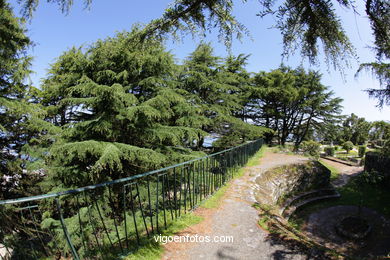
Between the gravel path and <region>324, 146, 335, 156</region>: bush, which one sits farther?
<region>324, 146, 335, 156</region>: bush

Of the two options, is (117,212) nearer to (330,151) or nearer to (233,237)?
(233,237)

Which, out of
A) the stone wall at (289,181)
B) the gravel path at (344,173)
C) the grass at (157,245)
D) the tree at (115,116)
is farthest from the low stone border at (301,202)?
the grass at (157,245)

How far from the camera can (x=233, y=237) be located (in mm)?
3396

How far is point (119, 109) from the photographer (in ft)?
21.6

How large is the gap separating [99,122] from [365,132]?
143 feet

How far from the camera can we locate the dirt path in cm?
292

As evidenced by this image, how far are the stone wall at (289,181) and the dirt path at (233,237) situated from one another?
6.30 feet

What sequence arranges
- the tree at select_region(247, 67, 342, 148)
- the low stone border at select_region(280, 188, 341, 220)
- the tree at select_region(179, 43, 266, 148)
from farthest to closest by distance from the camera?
the tree at select_region(247, 67, 342, 148)
the tree at select_region(179, 43, 266, 148)
the low stone border at select_region(280, 188, 341, 220)

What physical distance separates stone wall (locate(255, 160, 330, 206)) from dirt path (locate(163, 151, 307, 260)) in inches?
75.6

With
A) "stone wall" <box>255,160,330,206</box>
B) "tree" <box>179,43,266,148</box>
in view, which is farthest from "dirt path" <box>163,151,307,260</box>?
"tree" <box>179,43,266,148</box>

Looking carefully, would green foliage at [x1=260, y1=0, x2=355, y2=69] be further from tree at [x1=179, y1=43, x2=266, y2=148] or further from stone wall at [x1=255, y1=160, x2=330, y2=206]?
tree at [x1=179, y1=43, x2=266, y2=148]

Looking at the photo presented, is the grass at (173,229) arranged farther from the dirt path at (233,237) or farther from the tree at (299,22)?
the tree at (299,22)

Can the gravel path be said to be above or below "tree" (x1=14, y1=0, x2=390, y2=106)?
below

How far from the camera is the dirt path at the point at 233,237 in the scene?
2922 mm
